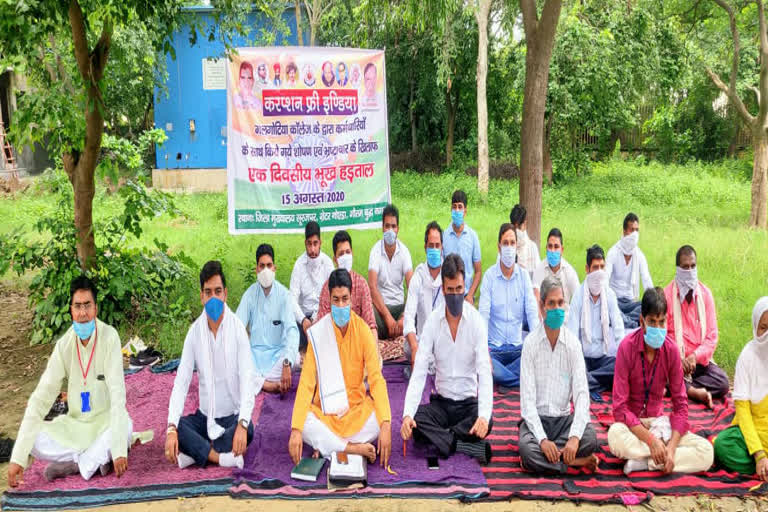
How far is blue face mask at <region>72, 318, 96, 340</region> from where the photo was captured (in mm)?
4387

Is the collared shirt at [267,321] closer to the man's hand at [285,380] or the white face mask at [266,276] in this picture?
the white face mask at [266,276]

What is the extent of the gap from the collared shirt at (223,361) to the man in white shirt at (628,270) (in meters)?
3.91

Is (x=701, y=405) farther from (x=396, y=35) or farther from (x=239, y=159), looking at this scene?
(x=396, y=35)

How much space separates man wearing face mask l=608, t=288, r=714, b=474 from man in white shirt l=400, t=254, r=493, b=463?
35.9 inches

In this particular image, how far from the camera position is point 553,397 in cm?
462

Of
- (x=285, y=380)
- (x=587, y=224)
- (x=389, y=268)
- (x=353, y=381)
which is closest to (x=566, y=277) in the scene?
(x=389, y=268)

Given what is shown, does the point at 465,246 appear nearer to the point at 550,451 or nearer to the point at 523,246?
the point at 523,246

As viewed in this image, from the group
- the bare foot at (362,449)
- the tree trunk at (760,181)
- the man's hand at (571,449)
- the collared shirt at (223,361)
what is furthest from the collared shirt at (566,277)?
the tree trunk at (760,181)

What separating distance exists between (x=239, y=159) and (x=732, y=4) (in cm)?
1007

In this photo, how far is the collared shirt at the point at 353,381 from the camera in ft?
14.8

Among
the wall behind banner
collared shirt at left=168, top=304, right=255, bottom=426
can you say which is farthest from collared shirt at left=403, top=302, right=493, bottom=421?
the wall behind banner

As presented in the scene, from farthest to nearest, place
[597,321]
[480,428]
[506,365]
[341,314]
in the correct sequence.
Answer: [506,365] < [597,321] < [341,314] < [480,428]

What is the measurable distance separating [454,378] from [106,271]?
4.08 meters

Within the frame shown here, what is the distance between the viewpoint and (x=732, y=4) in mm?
12250
